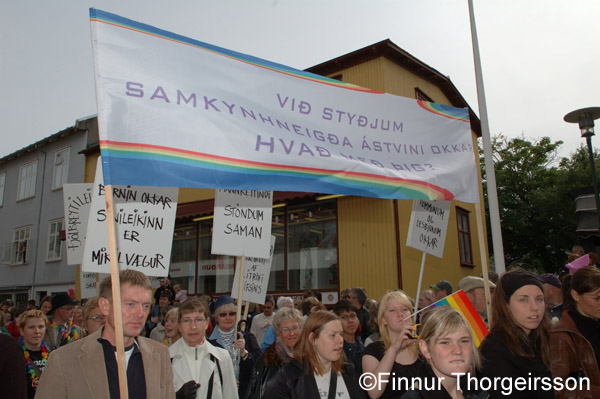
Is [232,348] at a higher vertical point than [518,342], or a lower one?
lower

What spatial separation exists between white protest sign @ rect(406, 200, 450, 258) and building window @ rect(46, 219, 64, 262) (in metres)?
22.8

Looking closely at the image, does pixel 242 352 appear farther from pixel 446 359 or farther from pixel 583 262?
pixel 583 262

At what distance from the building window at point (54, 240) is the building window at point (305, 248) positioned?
46.2 ft

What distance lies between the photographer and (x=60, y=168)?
83.1 ft

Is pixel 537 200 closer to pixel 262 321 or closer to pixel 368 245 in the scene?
pixel 368 245

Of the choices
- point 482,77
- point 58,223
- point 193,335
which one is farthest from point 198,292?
point 193,335

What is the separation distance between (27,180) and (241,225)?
86.4 feet

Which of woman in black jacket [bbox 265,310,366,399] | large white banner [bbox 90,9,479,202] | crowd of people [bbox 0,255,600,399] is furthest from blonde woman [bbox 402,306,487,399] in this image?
large white banner [bbox 90,9,479,202]

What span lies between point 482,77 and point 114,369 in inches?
328

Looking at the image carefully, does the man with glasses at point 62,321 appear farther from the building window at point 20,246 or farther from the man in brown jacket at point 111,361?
the building window at point 20,246

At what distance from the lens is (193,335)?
420 centimetres

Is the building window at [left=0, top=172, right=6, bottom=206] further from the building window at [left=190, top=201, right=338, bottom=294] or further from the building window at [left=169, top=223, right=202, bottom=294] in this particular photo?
the building window at [left=190, top=201, right=338, bottom=294]

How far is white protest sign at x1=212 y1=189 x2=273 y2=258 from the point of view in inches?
249

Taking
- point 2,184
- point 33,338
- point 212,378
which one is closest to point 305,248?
point 33,338
